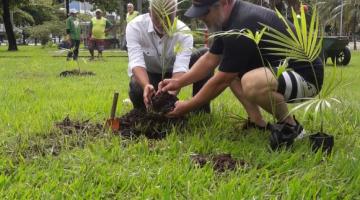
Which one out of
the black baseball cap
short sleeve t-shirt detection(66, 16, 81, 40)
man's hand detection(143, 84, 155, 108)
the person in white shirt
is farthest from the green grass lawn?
short sleeve t-shirt detection(66, 16, 81, 40)

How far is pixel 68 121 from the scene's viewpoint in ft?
12.2

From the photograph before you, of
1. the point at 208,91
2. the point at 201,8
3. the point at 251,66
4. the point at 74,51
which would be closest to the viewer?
the point at 201,8

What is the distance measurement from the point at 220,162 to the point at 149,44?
1.56 metres

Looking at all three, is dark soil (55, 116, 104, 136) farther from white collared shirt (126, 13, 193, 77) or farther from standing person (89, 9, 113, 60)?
standing person (89, 9, 113, 60)

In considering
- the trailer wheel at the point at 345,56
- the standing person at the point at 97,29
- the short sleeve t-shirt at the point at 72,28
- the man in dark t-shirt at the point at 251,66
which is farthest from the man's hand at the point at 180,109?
the short sleeve t-shirt at the point at 72,28

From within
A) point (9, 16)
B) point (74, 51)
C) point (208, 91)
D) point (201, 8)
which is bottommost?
point (74, 51)

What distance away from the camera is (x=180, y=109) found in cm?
342

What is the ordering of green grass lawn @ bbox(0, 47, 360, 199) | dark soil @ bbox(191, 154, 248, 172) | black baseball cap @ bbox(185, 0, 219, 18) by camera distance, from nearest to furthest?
green grass lawn @ bbox(0, 47, 360, 199) < dark soil @ bbox(191, 154, 248, 172) < black baseball cap @ bbox(185, 0, 219, 18)

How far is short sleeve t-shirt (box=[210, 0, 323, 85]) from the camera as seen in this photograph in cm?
306

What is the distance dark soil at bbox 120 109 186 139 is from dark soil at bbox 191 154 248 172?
589mm

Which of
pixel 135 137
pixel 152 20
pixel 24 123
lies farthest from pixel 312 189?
pixel 24 123

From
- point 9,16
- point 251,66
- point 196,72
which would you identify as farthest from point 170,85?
point 9,16

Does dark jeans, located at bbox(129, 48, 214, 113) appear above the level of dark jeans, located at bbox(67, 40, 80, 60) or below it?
above

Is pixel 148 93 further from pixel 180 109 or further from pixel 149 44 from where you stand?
pixel 149 44
